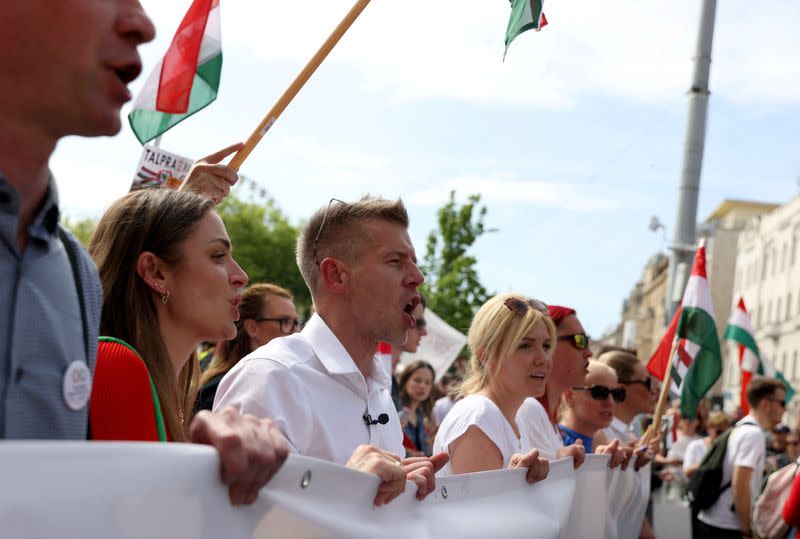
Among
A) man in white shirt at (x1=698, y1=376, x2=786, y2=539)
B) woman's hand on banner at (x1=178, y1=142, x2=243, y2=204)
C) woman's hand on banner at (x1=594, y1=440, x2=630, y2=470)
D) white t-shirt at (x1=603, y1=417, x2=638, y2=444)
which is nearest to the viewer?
woman's hand on banner at (x1=178, y1=142, x2=243, y2=204)

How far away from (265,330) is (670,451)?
52.1ft

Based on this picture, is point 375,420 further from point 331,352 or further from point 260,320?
point 260,320

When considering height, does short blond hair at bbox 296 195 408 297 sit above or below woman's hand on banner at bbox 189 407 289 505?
above

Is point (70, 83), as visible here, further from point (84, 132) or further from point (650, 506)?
point (650, 506)

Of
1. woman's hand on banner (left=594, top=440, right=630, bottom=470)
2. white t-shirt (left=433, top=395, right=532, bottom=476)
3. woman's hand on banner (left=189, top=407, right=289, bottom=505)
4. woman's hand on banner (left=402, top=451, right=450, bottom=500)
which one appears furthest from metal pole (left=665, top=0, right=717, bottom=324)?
woman's hand on banner (left=189, top=407, right=289, bottom=505)

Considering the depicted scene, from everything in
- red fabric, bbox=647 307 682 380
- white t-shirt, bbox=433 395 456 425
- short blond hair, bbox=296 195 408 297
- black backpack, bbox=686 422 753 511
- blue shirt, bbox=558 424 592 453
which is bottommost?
white t-shirt, bbox=433 395 456 425

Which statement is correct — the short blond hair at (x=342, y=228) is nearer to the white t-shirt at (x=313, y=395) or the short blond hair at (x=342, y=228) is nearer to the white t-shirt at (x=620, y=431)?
the white t-shirt at (x=313, y=395)

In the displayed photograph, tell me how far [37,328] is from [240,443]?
367 millimetres

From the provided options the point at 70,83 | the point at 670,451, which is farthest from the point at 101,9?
the point at 670,451

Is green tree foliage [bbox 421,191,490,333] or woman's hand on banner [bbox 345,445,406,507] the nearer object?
woman's hand on banner [bbox 345,445,406,507]

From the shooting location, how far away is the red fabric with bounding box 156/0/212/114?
4602 millimetres

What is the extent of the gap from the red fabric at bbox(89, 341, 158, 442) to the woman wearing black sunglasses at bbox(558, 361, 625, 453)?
429cm

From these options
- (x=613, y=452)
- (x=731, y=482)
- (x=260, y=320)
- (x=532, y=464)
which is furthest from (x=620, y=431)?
(x=532, y=464)

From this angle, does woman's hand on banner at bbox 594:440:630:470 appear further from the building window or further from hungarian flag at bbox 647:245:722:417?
the building window
